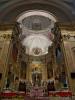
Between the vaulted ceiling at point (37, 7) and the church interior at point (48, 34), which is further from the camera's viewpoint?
the vaulted ceiling at point (37, 7)

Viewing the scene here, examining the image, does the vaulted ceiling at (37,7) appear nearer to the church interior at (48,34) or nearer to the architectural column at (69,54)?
the church interior at (48,34)

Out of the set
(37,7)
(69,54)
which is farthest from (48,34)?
(69,54)

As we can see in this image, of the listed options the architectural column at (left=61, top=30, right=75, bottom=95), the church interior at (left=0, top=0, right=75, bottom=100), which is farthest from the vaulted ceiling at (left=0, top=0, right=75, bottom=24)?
the architectural column at (left=61, top=30, right=75, bottom=95)

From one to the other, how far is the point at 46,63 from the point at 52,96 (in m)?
13.8

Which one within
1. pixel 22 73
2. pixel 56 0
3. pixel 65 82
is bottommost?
pixel 65 82

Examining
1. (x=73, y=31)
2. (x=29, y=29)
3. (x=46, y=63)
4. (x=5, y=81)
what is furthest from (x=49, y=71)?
(x=5, y=81)

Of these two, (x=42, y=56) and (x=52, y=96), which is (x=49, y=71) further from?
(x=52, y=96)

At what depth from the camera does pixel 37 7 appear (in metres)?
16.0

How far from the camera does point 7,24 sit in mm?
15078

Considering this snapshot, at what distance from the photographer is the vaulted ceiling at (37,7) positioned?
15387 mm

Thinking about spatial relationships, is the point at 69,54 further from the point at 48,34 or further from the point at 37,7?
the point at 48,34

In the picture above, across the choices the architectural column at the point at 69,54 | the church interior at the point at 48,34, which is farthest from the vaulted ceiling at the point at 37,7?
the architectural column at the point at 69,54

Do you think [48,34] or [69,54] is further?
[48,34]

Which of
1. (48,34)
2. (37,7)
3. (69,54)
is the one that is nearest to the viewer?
(69,54)
